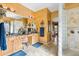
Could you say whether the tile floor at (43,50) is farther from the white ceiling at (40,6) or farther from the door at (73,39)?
the white ceiling at (40,6)

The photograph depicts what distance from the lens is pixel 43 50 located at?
1.71m

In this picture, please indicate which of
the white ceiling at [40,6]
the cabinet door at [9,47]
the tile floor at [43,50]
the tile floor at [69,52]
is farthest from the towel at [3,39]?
the tile floor at [69,52]

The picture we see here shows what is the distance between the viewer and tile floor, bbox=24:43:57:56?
5.57ft

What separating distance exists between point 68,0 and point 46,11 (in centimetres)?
35

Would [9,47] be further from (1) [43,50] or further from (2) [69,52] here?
(2) [69,52]

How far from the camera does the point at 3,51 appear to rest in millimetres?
1635

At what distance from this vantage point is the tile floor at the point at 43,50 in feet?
5.57

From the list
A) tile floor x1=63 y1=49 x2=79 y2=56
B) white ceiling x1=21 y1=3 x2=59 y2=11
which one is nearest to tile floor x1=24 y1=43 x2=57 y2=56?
tile floor x1=63 y1=49 x2=79 y2=56

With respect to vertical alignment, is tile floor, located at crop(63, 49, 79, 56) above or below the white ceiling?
below

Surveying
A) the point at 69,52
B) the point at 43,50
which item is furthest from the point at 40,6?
the point at 69,52

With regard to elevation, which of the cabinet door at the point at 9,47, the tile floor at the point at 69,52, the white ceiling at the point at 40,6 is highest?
the white ceiling at the point at 40,6

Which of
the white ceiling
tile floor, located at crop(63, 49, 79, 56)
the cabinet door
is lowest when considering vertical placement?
tile floor, located at crop(63, 49, 79, 56)

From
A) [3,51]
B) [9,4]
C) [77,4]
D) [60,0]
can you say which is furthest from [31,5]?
[3,51]

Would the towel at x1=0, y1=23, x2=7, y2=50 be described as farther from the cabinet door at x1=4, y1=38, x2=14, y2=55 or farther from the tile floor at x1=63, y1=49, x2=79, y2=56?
the tile floor at x1=63, y1=49, x2=79, y2=56
